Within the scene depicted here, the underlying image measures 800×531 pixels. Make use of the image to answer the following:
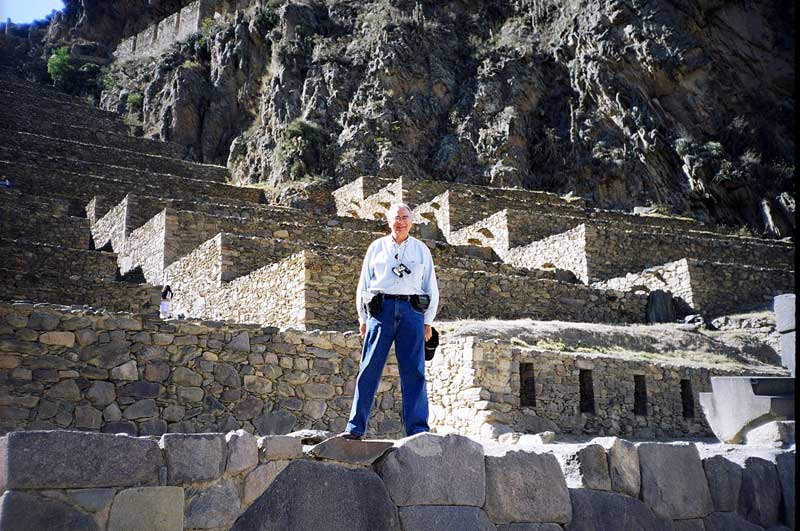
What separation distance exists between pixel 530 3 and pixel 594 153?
10.8 m

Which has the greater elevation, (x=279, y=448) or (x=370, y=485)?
(x=279, y=448)

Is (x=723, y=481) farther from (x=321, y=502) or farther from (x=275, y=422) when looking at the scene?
(x=275, y=422)

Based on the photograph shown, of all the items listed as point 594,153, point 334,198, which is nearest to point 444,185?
point 334,198

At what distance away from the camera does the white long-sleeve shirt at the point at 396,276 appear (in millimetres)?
4773

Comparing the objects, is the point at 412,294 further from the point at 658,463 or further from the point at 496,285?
the point at 496,285

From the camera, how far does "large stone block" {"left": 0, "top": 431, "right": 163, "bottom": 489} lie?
9.89ft

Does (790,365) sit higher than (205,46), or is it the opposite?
(205,46)

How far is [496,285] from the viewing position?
16078mm

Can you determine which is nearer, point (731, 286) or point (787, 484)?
point (787, 484)

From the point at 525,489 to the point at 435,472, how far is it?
64 cm

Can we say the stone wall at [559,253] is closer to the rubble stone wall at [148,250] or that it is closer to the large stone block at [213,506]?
the rubble stone wall at [148,250]

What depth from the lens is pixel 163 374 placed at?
7.23 meters

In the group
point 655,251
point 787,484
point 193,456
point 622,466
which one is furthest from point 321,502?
point 655,251

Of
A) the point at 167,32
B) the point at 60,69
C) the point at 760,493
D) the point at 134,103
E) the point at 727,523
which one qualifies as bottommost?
the point at 727,523
